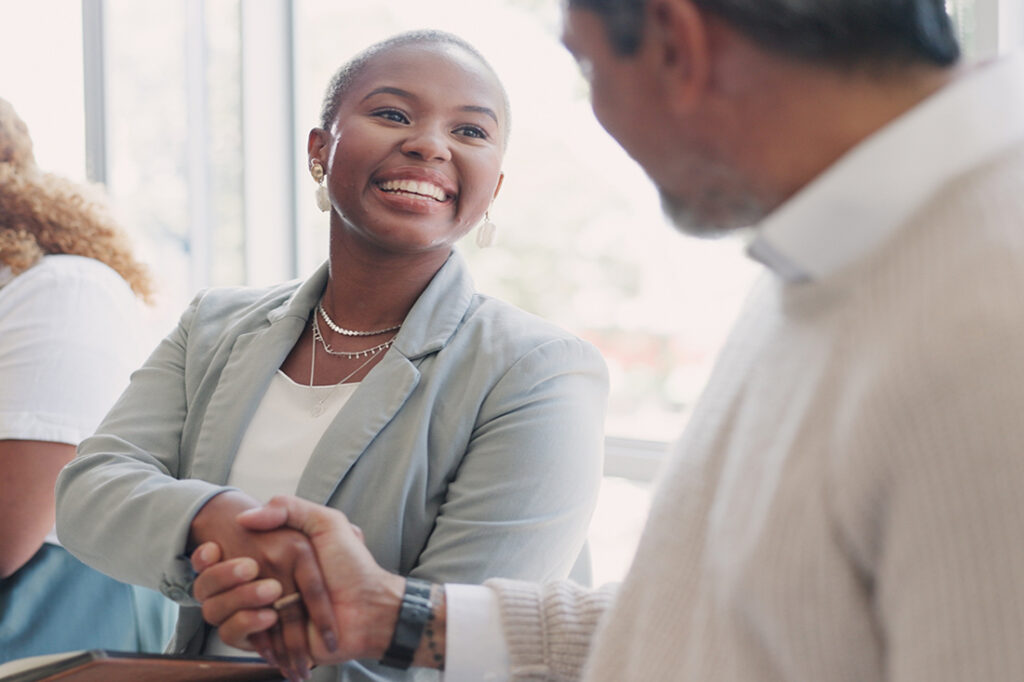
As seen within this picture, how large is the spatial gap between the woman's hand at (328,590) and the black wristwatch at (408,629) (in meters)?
0.01

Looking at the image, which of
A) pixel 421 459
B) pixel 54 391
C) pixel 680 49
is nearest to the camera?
pixel 680 49

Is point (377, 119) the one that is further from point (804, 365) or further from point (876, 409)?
point (876, 409)

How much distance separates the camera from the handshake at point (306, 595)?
3.86 ft

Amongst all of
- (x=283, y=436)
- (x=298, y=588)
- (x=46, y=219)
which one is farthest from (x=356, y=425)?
(x=46, y=219)

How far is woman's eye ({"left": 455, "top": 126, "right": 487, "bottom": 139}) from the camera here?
153 centimetres

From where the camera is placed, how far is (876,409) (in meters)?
0.63

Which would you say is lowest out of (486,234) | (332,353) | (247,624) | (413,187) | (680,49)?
(247,624)

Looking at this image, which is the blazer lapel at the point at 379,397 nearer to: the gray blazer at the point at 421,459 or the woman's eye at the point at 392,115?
the gray blazer at the point at 421,459

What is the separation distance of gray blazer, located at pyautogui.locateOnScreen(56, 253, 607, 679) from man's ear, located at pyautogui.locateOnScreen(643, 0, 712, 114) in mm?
683

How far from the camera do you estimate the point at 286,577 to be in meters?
1.22

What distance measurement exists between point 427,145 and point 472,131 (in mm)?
99

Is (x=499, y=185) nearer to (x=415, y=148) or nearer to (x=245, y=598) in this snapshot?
(x=415, y=148)

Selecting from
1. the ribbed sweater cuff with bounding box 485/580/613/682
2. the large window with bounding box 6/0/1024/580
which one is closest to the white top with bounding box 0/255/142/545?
the large window with bounding box 6/0/1024/580

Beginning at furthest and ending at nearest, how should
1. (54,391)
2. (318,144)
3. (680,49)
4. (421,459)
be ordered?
(54,391), (318,144), (421,459), (680,49)
